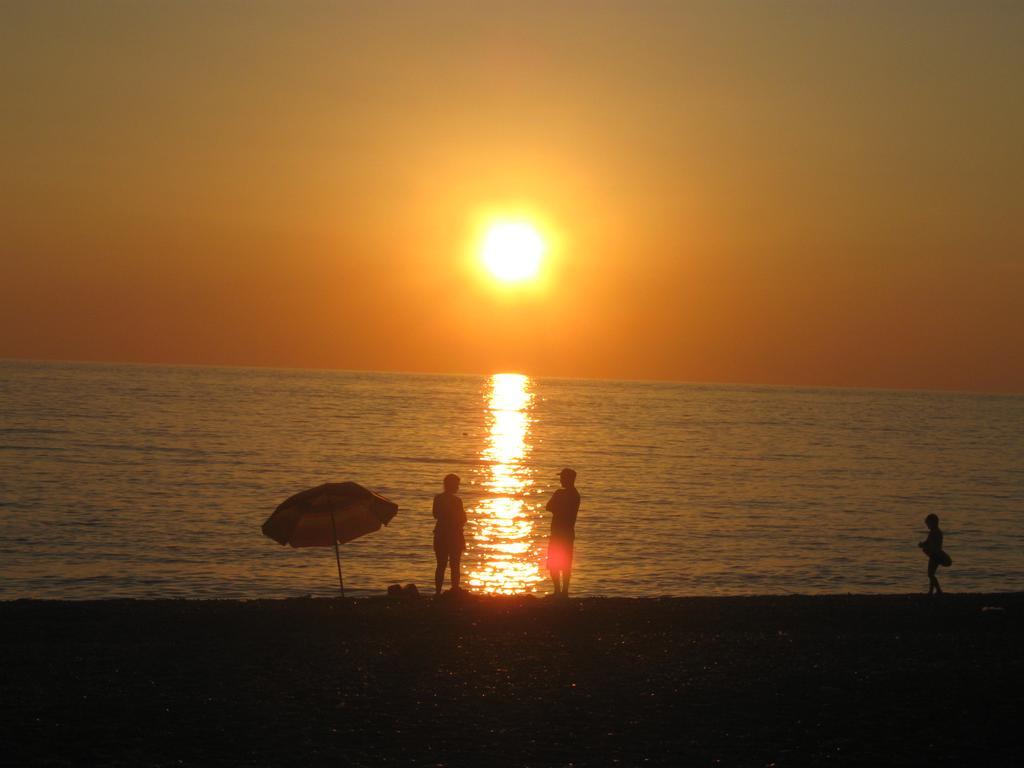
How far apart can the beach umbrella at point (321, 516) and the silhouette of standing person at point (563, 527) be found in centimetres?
262

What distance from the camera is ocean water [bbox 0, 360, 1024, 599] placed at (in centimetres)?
Result: 2586

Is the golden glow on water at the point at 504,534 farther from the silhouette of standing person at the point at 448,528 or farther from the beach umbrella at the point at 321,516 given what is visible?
the beach umbrella at the point at 321,516

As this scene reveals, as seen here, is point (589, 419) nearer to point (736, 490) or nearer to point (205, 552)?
point (736, 490)

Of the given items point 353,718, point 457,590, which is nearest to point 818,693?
point 353,718

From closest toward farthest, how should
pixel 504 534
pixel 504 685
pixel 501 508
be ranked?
pixel 504 685
pixel 504 534
pixel 501 508

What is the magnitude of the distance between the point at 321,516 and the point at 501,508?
2646 centimetres

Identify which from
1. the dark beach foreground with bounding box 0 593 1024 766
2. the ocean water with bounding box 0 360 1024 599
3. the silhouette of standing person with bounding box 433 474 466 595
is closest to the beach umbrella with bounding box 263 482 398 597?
the silhouette of standing person with bounding box 433 474 466 595

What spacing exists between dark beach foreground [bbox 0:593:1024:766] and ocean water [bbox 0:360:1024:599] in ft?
24.8

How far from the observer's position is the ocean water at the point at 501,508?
25859mm

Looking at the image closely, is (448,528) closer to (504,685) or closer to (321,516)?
(321,516)

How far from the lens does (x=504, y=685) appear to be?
11680 mm

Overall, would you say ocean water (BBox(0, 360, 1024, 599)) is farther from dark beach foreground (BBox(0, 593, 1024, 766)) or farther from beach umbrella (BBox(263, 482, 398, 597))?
dark beach foreground (BBox(0, 593, 1024, 766))

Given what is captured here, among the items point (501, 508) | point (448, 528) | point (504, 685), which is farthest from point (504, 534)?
point (504, 685)

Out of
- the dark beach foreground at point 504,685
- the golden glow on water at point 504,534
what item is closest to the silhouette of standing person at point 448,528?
the dark beach foreground at point 504,685
